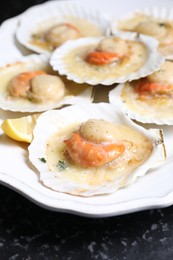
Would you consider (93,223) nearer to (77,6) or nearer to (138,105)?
(138,105)

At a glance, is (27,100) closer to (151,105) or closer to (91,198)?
(151,105)

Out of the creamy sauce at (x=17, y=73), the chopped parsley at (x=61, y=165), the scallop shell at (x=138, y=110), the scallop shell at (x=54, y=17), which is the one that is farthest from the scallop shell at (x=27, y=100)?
the chopped parsley at (x=61, y=165)

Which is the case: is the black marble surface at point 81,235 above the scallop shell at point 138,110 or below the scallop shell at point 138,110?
below

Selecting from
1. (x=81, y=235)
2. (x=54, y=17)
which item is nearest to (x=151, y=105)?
(x=81, y=235)

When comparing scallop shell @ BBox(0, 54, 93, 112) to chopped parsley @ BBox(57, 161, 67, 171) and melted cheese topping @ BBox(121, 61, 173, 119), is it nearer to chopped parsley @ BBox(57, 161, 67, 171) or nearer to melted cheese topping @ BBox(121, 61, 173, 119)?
melted cheese topping @ BBox(121, 61, 173, 119)

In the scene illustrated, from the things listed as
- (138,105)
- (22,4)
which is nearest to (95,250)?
(138,105)

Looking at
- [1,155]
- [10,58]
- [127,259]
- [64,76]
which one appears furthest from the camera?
[10,58]

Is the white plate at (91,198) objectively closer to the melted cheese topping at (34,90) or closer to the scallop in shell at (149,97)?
the scallop in shell at (149,97)
